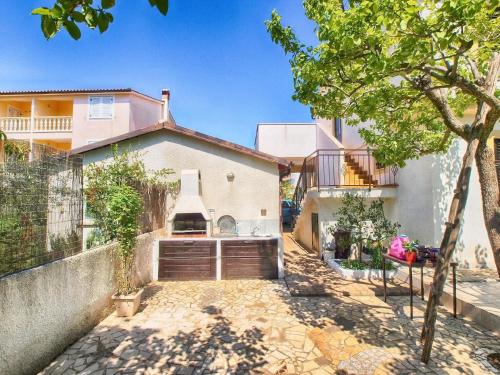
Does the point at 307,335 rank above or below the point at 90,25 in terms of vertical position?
below

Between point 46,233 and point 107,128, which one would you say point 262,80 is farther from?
point 107,128

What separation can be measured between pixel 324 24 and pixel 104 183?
695 cm

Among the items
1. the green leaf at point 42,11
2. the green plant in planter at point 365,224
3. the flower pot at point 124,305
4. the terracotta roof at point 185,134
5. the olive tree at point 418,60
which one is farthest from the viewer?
the terracotta roof at point 185,134

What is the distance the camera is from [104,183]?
24.2 ft

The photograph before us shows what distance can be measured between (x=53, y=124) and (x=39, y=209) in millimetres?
17552

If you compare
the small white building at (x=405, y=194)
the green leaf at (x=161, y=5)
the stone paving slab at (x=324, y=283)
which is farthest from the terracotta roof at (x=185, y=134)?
the green leaf at (x=161, y=5)

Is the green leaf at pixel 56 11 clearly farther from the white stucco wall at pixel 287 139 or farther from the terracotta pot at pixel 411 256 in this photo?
the white stucco wall at pixel 287 139

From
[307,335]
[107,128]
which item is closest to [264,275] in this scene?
[307,335]

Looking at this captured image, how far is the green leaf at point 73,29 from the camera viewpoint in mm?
1580

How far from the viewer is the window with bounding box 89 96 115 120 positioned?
56.1 ft

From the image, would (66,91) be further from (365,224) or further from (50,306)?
(365,224)

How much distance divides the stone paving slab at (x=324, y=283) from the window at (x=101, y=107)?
15.6 m

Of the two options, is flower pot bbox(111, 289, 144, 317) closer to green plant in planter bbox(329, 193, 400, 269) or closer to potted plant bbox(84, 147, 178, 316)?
A: potted plant bbox(84, 147, 178, 316)

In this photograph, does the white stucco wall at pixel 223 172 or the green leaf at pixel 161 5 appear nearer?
the green leaf at pixel 161 5
